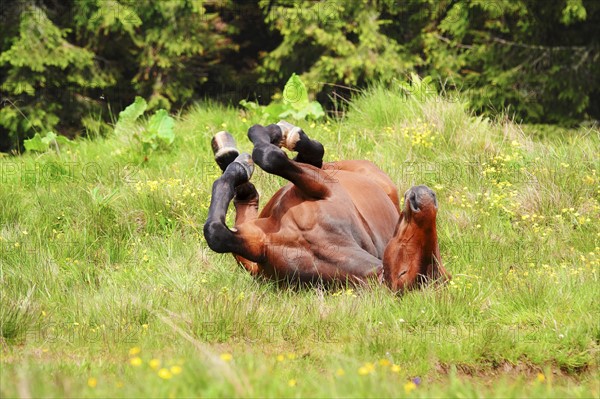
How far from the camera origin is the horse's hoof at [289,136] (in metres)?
5.74

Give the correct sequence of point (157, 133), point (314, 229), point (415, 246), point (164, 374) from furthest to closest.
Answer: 1. point (157, 133)
2. point (314, 229)
3. point (415, 246)
4. point (164, 374)

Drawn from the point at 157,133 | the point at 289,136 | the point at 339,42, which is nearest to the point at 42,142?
the point at 157,133

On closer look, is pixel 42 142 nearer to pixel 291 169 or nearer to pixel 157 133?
pixel 157 133

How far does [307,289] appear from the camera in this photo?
5.42 m

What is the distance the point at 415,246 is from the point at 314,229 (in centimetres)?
67

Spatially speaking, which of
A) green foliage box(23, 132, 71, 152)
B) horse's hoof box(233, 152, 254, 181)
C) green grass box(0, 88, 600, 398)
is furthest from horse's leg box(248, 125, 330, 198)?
green foliage box(23, 132, 71, 152)

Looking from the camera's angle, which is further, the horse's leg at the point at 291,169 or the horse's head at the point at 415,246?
the horse's leg at the point at 291,169

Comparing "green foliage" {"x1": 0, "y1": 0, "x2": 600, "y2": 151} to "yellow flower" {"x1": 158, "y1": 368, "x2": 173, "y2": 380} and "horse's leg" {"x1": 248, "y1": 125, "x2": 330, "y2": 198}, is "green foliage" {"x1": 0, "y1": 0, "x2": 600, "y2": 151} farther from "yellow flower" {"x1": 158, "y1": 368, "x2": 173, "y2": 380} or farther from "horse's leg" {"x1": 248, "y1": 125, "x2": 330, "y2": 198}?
"yellow flower" {"x1": 158, "y1": 368, "x2": 173, "y2": 380}

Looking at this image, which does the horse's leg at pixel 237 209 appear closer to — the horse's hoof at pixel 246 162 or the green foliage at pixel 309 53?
the horse's hoof at pixel 246 162

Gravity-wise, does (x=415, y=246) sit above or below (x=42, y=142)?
above

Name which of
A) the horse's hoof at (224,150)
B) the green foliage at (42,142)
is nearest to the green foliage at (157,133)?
the green foliage at (42,142)

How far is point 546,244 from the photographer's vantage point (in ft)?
21.6

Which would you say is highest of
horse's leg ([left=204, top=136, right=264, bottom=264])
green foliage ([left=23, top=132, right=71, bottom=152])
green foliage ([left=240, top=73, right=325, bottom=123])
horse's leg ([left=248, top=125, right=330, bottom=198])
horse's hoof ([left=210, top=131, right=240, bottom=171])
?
horse's leg ([left=248, top=125, right=330, bottom=198])

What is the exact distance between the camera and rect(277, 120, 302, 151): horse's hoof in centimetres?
574
